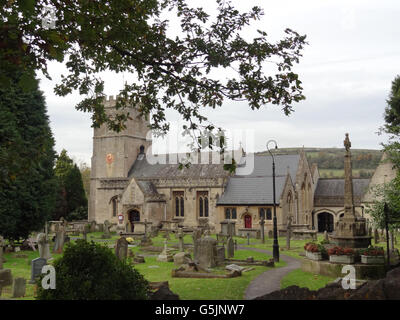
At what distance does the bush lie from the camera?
8.09m

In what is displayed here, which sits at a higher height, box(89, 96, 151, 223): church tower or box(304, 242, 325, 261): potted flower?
box(89, 96, 151, 223): church tower

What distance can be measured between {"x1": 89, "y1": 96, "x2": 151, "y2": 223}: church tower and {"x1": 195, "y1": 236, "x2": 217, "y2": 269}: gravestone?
32250mm

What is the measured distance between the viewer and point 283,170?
146 feet

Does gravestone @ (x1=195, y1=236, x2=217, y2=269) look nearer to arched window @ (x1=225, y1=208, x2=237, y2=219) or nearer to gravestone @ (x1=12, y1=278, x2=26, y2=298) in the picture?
gravestone @ (x1=12, y1=278, x2=26, y2=298)

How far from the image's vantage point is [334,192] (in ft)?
161

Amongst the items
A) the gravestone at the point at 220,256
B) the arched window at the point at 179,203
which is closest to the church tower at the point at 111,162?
the arched window at the point at 179,203

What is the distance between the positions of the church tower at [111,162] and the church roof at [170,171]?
1.19 m

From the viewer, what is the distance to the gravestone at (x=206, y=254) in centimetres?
1847

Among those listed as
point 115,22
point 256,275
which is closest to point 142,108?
point 115,22

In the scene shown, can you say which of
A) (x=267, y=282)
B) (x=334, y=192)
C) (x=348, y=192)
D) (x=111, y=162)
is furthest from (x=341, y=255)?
(x=111, y=162)

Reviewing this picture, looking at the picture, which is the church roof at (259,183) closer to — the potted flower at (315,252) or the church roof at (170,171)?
the church roof at (170,171)

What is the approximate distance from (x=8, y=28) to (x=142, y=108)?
18.4ft

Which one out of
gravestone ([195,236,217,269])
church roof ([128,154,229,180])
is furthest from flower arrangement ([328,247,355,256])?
church roof ([128,154,229,180])

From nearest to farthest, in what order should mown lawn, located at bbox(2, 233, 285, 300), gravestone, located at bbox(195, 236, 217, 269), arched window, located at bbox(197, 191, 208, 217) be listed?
mown lawn, located at bbox(2, 233, 285, 300)
gravestone, located at bbox(195, 236, 217, 269)
arched window, located at bbox(197, 191, 208, 217)
